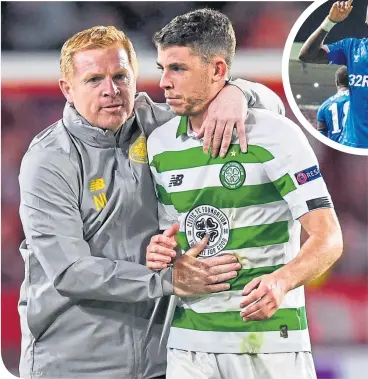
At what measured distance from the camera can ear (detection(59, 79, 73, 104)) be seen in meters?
1.40

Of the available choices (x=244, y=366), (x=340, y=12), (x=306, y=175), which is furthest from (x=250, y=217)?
(x=340, y=12)

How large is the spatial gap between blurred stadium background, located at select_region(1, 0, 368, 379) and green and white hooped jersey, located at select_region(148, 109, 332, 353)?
156 millimetres

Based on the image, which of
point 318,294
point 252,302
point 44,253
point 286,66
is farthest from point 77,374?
point 286,66

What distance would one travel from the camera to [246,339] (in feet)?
4.17

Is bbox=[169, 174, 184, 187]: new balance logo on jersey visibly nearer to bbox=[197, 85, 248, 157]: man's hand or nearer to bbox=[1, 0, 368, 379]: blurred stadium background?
bbox=[197, 85, 248, 157]: man's hand

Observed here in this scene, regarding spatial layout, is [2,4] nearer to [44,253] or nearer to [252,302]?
[44,253]

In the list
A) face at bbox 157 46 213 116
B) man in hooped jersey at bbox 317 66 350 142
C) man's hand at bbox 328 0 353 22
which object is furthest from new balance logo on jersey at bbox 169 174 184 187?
man's hand at bbox 328 0 353 22

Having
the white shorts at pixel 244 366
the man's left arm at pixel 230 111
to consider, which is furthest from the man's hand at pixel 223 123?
the white shorts at pixel 244 366

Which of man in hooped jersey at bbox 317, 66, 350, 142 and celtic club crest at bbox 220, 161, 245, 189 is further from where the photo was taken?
man in hooped jersey at bbox 317, 66, 350, 142

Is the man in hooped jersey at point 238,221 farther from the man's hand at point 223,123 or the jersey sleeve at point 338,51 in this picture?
the jersey sleeve at point 338,51

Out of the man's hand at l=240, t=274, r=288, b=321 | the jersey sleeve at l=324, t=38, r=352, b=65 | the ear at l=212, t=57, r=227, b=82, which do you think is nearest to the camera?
the man's hand at l=240, t=274, r=288, b=321

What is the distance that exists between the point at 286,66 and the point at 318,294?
48 cm

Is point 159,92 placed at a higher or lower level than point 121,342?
higher

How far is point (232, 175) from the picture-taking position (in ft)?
4.21
